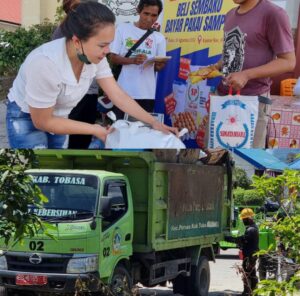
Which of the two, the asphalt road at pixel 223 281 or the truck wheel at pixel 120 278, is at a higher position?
the truck wheel at pixel 120 278

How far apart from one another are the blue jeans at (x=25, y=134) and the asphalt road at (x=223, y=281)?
5303 mm

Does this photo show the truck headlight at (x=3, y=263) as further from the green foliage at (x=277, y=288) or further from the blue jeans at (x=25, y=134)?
the blue jeans at (x=25, y=134)

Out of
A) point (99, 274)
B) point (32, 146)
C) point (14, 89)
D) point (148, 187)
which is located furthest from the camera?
point (148, 187)

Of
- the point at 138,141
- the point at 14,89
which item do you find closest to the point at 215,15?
the point at 138,141

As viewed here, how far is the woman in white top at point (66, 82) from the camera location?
2070mm

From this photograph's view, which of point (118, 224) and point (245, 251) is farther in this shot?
point (245, 251)

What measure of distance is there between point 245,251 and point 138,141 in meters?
6.07

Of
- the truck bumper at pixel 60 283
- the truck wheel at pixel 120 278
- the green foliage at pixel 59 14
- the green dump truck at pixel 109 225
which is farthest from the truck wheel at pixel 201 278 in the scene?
the green foliage at pixel 59 14

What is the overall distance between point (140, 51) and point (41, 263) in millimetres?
4688

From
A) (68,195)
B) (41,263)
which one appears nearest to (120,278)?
(41,263)

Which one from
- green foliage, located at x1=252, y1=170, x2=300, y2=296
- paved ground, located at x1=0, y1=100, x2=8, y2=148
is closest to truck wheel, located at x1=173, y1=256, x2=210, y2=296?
green foliage, located at x1=252, y1=170, x2=300, y2=296

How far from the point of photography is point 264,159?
252 cm

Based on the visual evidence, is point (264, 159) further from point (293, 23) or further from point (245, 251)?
point (245, 251)

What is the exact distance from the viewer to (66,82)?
Answer: 83.8 inches
